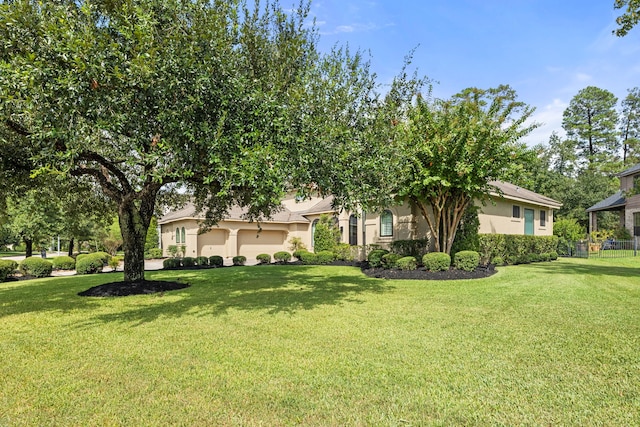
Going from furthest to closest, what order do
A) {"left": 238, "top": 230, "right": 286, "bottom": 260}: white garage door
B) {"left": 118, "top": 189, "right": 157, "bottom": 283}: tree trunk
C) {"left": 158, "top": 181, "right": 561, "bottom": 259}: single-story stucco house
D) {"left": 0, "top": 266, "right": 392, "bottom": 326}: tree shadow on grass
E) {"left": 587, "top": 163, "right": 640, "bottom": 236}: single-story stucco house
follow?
{"left": 238, "top": 230, "right": 286, "bottom": 260}: white garage door, {"left": 587, "top": 163, "right": 640, "bottom": 236}: single-story stucco house, {"left": 158, "top": 181, "right": 561, "bottom": 259}: single-story stucco house, {"left": 118, "top": 189, "right": 157, "bottom": 283}: tree trunk, {"left": 0, "top": 266, "right": 392, "bottom": 326}: tree shadow on grass

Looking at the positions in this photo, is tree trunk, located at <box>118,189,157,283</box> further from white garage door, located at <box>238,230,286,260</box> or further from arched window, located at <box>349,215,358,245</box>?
white garage door, located at <box>238,230,286,260</box>

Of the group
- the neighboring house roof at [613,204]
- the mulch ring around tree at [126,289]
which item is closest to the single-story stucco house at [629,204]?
the neighboring house roof at [613,204]

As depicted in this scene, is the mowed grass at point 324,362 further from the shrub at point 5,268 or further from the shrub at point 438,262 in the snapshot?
the shrub at point 5,268

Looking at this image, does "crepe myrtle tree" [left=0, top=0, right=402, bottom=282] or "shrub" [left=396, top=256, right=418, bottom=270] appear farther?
"shrub" [left=396, top=256, right=418, bottom=270]

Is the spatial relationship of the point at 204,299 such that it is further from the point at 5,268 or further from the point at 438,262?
the point at 5,268

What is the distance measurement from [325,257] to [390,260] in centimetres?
608

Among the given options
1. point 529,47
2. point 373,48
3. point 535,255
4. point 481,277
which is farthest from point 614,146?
point 373,48

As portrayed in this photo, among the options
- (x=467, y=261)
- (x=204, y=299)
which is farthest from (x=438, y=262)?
(x=204, y=299)

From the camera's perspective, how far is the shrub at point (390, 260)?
15.0 m

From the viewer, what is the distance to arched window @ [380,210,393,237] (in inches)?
722

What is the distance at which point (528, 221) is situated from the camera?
70.3 ft

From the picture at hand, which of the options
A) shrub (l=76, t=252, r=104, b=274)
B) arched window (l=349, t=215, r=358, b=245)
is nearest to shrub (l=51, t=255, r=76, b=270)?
shrub (l=76, t=252, r=104, b=274)

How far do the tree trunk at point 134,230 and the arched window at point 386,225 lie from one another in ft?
36.0

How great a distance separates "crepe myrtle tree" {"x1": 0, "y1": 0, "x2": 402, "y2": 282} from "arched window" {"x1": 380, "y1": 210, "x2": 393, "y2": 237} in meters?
10.4
